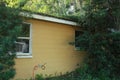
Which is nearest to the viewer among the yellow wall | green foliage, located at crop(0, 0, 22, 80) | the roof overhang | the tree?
green foliage, located at crop(0, 0, 22, 80)

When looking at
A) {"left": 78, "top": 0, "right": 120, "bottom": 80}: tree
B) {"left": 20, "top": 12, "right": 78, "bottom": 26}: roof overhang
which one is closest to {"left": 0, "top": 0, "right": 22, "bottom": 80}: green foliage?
{"left": 20, "top": 12, "right": 78, "bottom": 26}: roof overhang

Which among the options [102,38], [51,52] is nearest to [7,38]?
[51,52]

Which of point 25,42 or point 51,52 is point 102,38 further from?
point 25,42

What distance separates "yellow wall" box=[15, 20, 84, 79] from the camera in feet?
36.8

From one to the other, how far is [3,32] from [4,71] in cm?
142

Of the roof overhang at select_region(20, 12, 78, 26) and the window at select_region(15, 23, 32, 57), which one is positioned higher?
the roof overhang at select_region(20, 12, 78, 26)

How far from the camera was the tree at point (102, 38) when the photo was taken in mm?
12391

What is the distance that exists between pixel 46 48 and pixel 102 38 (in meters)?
3.12

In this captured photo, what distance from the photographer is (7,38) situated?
8.20 metres

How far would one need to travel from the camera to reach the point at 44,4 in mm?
26234

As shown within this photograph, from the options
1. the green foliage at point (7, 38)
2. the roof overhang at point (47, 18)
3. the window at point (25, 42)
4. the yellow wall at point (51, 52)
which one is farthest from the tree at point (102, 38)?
the green foliage at point (7, 38)

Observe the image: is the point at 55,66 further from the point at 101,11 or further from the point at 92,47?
the point at 101,11

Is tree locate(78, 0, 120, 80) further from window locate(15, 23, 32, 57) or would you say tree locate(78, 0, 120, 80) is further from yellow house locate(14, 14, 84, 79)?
Result: window locate(15, 23, 32, 57)

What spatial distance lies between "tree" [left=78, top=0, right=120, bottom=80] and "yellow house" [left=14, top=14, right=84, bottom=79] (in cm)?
Result: 98
